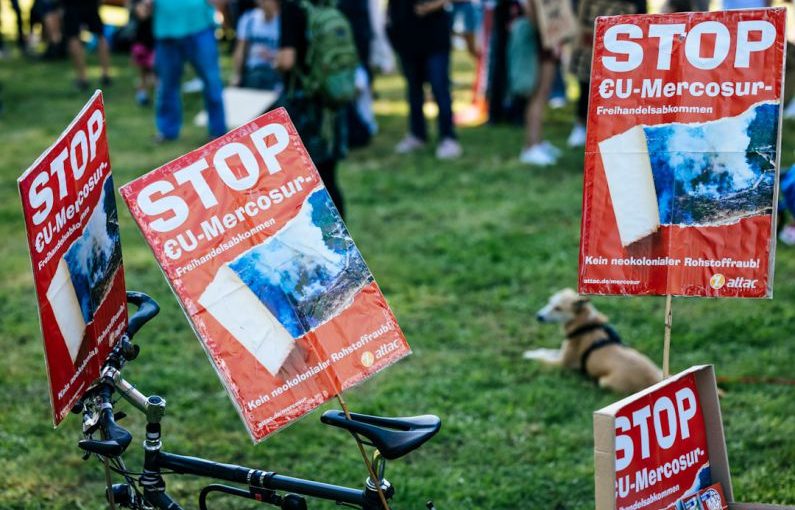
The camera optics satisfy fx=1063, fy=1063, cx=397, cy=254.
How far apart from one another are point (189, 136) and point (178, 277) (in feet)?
28.8

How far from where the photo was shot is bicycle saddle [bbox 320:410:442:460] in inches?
116

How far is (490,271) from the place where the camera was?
7270 mm

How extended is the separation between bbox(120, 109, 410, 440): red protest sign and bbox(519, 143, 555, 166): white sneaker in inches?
270

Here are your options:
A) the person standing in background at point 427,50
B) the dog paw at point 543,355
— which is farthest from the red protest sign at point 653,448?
the person standing in background at point 427,50

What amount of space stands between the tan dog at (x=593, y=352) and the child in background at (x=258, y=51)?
16.7 feet

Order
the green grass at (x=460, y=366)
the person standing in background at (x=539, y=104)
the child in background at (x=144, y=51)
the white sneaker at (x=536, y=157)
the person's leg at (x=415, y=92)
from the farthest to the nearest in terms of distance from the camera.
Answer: the child in background at (x=144, y=51)
the person's leg at (x=415, y=92)
the white sneaker at (x=536, y=157)
the person standing in background at (x=539, y=104)
the green grass at (x=460, y=366)

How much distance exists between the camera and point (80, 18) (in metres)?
13.7

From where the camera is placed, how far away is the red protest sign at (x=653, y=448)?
2.87m

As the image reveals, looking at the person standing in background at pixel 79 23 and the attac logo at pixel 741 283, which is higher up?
the attac logo at pixel 741 283

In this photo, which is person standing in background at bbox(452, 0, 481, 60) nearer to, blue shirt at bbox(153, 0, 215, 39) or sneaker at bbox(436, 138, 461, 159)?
sneaker at bbox(436, 138, 461, 159)

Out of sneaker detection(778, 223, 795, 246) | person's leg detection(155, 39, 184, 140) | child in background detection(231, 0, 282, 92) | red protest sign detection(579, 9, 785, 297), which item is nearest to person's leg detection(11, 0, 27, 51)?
person's leg detection(155, 39, 184, 140)

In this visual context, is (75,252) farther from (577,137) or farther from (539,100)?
(577,137)

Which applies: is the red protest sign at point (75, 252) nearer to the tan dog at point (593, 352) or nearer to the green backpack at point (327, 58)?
the tan dog at point (593, 352)

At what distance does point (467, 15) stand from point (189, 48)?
4.71 meters
